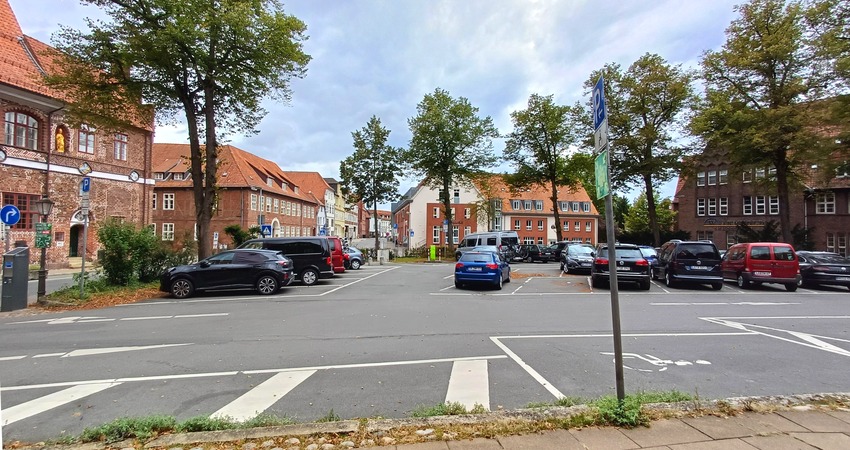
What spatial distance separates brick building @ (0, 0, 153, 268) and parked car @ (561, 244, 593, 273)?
82.8 ft

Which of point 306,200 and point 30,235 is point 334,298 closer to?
point 30,235

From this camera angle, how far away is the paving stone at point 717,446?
320 centimetres

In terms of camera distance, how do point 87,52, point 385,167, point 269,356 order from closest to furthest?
point 269,356
point 87,52
point 385,167

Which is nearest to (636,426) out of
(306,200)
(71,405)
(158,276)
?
(71,405)

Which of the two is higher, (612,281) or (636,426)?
(612,281)

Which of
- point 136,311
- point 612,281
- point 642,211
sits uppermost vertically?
point 642,211

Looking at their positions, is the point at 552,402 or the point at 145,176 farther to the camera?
the point at 145,176

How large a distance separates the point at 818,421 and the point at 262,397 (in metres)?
5.32

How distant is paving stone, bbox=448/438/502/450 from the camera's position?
3.21 metres

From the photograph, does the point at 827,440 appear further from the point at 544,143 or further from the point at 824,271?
the point at 544,143

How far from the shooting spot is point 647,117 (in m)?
36.8

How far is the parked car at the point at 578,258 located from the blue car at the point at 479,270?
24.6 feet

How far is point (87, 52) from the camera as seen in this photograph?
16.5m

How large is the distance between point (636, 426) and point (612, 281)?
47.7 inches
